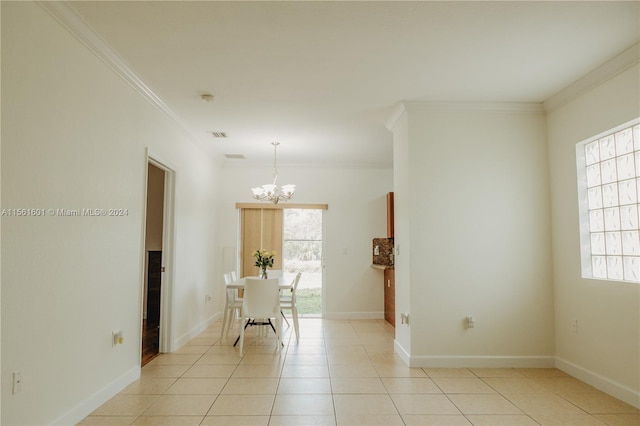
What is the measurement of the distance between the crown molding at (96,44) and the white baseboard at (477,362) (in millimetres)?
3671

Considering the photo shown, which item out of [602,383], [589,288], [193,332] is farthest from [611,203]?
[193,332]

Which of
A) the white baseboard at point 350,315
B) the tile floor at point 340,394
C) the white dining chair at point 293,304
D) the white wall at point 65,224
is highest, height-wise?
the white wall at point 65,224

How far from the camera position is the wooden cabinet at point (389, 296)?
6.19m

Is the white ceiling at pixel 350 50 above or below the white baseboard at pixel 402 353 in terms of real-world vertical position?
above

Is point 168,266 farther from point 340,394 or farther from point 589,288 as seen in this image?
point 589,288

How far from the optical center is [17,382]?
7.04 feet

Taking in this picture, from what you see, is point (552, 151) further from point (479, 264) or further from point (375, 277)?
point (375, 277)

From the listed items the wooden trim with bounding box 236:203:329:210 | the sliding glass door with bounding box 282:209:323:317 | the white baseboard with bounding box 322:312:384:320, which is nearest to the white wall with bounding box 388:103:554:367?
the white baseboard with bounding box 322:312:384:320

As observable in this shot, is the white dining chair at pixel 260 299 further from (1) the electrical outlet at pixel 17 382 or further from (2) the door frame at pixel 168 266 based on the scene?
(1) the electrical outlet at pixel 17 382

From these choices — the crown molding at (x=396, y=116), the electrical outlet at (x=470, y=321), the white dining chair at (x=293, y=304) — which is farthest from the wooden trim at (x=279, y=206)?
the electrical outlet at (x=470, y=321)

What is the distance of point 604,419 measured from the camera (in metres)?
2.79

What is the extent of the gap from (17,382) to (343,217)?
5.38 m

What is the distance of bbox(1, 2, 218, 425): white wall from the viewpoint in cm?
215

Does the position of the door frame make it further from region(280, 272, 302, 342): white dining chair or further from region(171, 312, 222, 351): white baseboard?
region(280, 272, 302, 342): white dining chair
